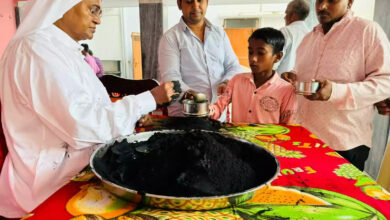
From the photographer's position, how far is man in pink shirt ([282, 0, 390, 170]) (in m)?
1.40

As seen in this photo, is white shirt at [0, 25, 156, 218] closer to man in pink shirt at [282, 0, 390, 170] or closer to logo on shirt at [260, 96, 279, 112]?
logo on shirt at [260, 96, 279, 112]

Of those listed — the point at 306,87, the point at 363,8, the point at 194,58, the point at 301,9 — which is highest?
the point at 363,8

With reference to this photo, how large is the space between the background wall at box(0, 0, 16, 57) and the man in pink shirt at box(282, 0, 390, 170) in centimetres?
588

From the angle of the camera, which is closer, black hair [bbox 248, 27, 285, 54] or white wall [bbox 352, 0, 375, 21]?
black hair [bbox 248, 27, 285, 54]

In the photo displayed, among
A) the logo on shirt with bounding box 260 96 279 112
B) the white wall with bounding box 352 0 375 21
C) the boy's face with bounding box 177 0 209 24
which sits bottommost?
the logo on shirt with bounding box 260 96 279 112

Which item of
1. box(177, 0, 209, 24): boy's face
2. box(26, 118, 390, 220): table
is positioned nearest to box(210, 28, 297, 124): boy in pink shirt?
box(177, 0, 209, 24): boy's face

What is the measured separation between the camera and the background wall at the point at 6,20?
17.0 feet

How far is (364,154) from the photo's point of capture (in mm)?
1638

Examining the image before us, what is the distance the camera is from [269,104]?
5.63 ft

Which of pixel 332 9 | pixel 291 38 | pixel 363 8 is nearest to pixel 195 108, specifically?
pixel 332 9

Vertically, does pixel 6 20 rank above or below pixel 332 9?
above

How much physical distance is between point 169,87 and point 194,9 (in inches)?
43.7

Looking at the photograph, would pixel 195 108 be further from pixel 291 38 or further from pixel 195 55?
pixel 291 38

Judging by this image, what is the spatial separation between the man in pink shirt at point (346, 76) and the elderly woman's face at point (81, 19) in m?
1.14
